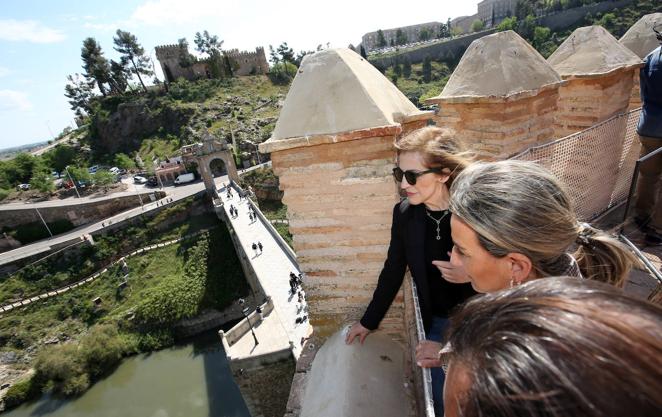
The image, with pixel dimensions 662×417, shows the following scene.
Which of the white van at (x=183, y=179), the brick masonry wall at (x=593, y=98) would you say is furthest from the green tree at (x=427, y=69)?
the brick masonry wall at (x=593, y=98)

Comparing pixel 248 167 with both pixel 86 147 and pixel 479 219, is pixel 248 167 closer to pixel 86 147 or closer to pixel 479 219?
pixel 86 147

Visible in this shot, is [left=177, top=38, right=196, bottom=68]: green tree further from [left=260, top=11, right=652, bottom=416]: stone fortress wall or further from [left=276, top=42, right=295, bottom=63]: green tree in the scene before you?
[left=260, top=11, right=652, bottom=416]: stone fortress wall

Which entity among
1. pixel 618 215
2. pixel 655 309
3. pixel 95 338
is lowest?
pixel 95 338

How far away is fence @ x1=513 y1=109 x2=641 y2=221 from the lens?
3377mm

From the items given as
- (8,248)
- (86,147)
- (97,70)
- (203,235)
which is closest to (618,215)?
(203,235)

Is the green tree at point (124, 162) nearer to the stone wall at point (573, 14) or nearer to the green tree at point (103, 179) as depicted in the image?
the green tree at point (103, 179)

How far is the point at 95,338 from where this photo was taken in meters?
18.0

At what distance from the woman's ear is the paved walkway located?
5389 mm

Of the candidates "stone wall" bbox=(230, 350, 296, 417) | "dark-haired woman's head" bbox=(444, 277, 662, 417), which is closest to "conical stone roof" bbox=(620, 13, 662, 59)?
"dark-haired woman's head" bbox=(444, 277, 662, 417)

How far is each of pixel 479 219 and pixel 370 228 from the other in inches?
60.8

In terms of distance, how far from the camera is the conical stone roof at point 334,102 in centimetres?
268

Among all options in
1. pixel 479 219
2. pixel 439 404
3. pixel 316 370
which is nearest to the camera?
pixel 479 219

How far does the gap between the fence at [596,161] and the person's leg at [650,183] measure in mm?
466

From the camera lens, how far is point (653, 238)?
10.2 feet
